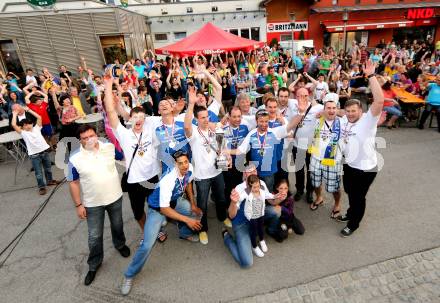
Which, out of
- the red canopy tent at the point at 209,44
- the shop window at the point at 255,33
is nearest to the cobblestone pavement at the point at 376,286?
the red canopy tent at the point at 209,44

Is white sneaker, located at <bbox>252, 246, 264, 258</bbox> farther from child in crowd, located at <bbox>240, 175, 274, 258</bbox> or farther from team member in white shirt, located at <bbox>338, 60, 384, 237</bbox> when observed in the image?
team member in white shirt, located at <bbox>338, 60, 384, 237</bbox>

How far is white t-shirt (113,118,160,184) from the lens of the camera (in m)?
3.64

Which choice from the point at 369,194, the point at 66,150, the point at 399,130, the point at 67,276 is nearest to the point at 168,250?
the point at 67,276

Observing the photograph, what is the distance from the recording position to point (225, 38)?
10031 mm

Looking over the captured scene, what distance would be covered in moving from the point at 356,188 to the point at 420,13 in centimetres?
3243

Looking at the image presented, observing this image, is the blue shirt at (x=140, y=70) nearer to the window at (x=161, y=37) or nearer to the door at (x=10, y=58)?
the door at (x=10, y=58)

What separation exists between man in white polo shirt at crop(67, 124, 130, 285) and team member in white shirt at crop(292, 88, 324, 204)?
2.98m

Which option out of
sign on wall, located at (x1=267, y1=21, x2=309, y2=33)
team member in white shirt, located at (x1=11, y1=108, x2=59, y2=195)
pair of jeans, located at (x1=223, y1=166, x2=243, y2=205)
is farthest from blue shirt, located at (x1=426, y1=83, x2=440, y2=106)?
sign on wall, located at (x1=267, y1=21, x2=309, y2=33)

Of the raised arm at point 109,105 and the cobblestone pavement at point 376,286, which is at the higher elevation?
the raised arm at point 109,105

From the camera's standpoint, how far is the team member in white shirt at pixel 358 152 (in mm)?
3432

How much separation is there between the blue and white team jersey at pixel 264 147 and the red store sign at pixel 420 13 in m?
31.8

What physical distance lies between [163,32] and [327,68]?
17024 mm

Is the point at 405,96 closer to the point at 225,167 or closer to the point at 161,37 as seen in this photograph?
the point at 225,167

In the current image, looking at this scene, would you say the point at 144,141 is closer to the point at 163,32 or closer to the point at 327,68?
the point at 327,68
